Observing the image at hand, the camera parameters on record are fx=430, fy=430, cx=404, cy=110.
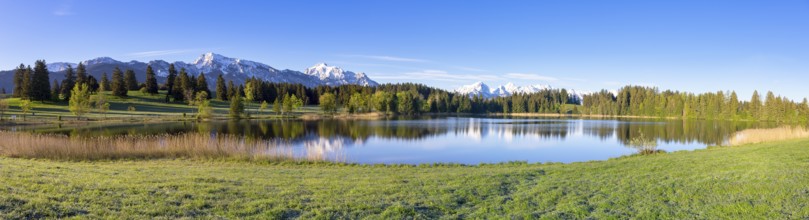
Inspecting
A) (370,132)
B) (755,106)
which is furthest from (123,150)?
(755,106)

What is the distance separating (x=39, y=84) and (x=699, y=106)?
156507mm

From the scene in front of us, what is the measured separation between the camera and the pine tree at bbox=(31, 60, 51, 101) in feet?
243

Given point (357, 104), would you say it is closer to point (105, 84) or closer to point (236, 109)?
point (236, 109)

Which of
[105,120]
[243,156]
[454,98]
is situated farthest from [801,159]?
[454,98]

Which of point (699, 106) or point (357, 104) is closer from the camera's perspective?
point (357, 104)

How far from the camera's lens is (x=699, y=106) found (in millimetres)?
124062

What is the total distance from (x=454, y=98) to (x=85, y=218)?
156 m

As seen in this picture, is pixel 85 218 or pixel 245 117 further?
pixel 245 117

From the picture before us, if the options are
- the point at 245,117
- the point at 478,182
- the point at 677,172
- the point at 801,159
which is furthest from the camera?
the point at 245,117

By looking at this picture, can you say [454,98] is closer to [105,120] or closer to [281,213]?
[105,120]

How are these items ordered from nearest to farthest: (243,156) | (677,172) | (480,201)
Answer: (480,201) < (677,172) < (243,156)

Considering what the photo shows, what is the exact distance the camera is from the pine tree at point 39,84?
74.0 metres

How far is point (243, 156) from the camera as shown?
67.9 ft

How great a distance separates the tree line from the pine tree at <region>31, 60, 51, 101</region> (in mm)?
129291
